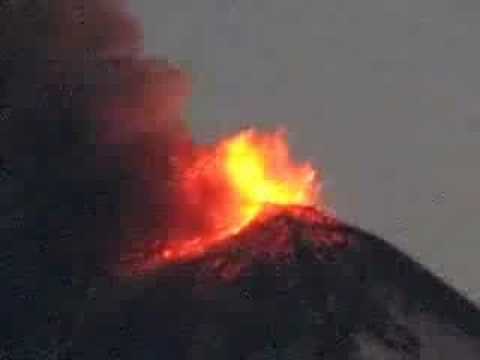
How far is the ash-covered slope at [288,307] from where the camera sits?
90188 mm

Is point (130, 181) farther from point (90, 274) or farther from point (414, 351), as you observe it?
point (414, 351)

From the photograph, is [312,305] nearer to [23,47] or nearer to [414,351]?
[414,351]

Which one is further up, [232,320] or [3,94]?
[3,94]

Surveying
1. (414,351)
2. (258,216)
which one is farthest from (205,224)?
(414,351)

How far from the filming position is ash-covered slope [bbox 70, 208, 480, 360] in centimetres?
9019

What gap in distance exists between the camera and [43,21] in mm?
92812

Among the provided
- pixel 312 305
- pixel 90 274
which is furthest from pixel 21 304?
pixel 312 305

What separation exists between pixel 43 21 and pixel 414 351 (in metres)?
13.0

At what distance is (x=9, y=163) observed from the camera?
92.8 meters

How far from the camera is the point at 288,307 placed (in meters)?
91.6

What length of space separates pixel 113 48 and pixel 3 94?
3.19 meters

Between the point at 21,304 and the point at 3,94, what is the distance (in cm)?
557

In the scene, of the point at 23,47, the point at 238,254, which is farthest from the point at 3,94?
the point at 238,254

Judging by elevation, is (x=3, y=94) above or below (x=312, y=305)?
above
